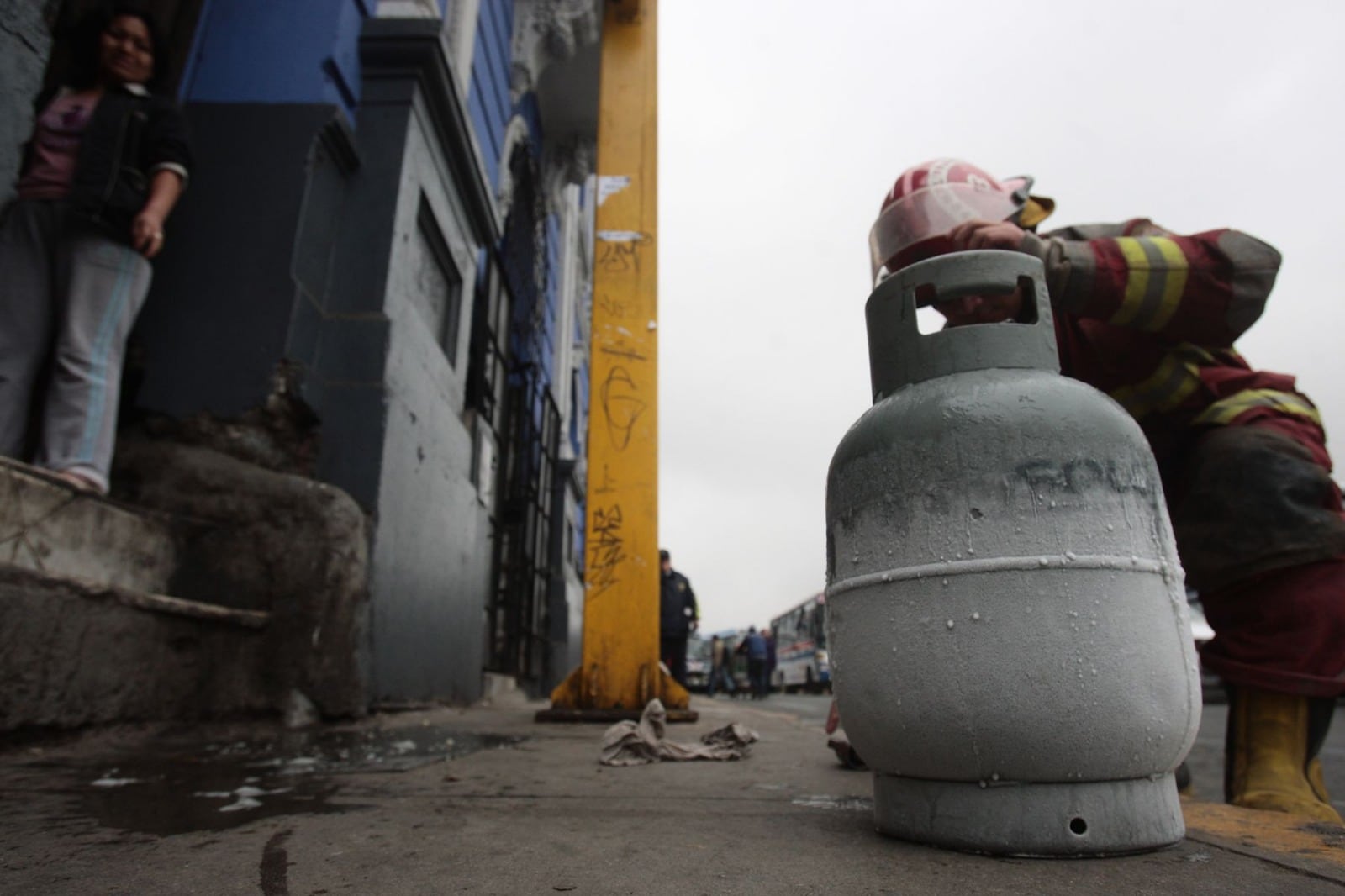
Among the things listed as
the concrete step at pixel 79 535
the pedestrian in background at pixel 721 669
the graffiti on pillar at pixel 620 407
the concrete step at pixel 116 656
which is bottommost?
the pedestrian in background at pixel 721 669

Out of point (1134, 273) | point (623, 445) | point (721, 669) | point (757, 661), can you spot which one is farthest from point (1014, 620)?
point (721, 669)

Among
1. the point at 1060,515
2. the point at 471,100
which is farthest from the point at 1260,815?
the point at 471,100

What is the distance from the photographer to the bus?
18.4 m

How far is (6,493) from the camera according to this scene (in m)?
1.81

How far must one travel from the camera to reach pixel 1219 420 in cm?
166

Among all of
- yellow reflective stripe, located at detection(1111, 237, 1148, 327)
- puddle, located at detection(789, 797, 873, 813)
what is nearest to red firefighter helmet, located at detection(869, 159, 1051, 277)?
yellow reflective stripe, located at detection(1111, 237, 1148, 327)

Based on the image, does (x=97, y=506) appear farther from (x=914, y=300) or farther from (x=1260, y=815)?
(x=1260, y=815)

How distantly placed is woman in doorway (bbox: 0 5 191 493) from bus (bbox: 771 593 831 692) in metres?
15.7

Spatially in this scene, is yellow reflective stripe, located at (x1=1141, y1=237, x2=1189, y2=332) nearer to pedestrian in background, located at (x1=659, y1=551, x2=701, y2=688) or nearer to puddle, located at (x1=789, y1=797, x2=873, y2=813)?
puddle, located at (x1=789, y1=797, x2=873, y2=813)

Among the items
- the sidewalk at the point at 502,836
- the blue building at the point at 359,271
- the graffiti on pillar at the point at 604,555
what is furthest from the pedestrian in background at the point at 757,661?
the sidewalk at the point at 502,836

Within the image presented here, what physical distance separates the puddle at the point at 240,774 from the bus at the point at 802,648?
15238 millimetres

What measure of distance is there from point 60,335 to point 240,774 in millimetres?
1546

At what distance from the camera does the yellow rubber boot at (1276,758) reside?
1.44 metres

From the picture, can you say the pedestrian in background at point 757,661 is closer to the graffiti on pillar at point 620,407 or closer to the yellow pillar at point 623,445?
the yellow pillar at point 623,445
